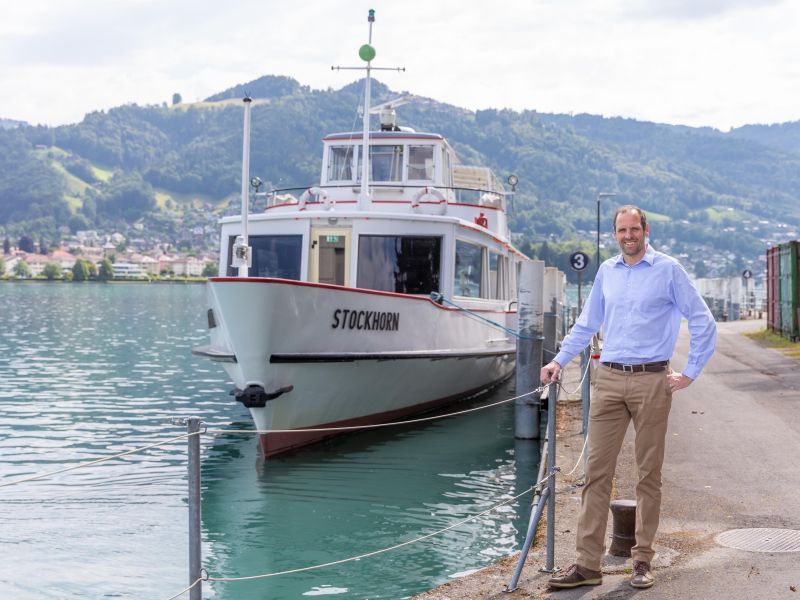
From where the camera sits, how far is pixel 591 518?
5.67 metres

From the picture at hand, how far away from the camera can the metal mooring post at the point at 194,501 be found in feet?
15.2

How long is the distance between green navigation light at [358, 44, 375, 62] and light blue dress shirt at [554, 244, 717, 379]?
37.4ft

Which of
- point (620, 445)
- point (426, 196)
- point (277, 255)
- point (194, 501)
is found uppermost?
point (426, 196)

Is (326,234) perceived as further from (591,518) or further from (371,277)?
(591,518)

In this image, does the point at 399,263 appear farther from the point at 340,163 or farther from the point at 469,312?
the point at 340,163

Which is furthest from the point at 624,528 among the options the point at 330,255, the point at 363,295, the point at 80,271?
the point at 80,271

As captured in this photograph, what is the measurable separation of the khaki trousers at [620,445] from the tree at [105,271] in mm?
184239

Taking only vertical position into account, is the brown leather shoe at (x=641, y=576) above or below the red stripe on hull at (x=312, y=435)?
above

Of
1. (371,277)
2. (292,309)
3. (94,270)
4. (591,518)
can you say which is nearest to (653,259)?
(591,518)

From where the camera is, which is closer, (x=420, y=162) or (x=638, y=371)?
(x=638, y=371)

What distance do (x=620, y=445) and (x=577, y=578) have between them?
0.82m

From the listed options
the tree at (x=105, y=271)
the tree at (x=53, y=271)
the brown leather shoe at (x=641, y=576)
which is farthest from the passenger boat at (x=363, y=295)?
the tree at (x=53, y=271)

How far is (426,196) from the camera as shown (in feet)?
55.7

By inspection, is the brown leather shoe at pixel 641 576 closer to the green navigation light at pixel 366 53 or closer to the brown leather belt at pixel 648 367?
the brown leather belt at pixel 648 367
